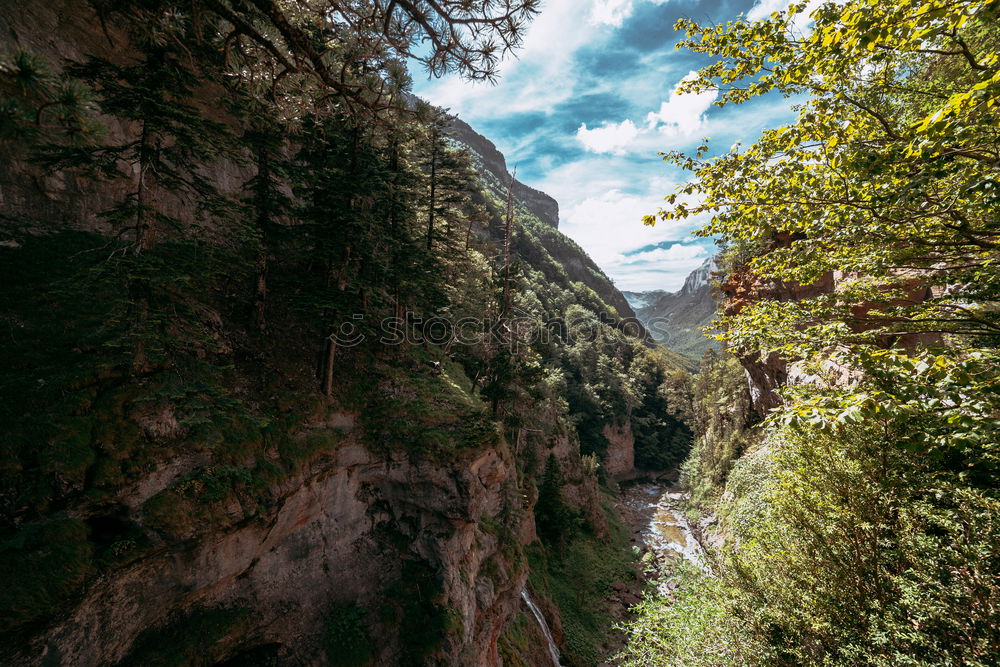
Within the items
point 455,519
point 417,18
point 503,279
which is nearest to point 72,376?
point 417,18

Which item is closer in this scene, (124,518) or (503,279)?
(124,518)

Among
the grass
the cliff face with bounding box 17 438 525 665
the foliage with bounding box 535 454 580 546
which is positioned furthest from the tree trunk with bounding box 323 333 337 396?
the foliage with bounding box 535 454 580 546

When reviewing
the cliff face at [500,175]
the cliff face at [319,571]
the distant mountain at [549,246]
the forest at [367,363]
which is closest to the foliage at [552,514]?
the forest at [367,363]

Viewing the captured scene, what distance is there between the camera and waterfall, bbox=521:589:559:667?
53.3ft

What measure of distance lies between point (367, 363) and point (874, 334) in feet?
42.9

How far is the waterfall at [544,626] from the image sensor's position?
53.3 ft

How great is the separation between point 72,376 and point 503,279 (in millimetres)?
14847

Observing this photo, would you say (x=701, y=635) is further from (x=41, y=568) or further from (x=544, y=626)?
(x=41, y=568)

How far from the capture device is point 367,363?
13.2 metres

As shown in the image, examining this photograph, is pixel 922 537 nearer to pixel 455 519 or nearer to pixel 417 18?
pixel 455 519

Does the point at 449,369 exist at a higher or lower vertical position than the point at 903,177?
lower

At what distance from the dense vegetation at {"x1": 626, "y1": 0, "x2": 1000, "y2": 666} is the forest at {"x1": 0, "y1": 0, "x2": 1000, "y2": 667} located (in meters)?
0.06

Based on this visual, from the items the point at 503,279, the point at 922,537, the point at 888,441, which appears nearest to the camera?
the point at 922,537

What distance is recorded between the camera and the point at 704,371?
44.7m
